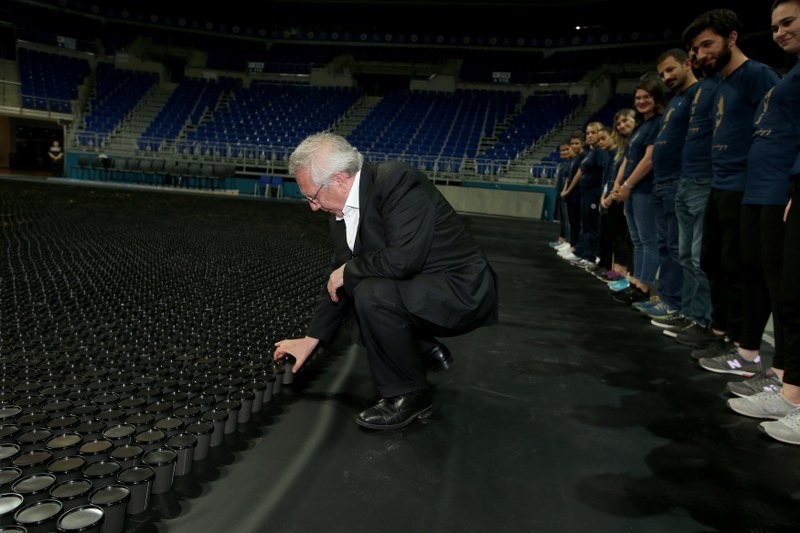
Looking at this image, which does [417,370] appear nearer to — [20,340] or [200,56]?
[20,340]

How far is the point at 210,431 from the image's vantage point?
1238 mm

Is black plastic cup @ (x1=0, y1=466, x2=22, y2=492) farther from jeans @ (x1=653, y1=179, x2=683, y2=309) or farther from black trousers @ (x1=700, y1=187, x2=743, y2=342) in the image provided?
jeans @ (x1=653, y1=179, x2=683, y2=309)

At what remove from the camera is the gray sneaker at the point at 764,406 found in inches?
62.9

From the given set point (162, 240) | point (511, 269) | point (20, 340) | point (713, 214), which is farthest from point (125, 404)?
point (511, 269)

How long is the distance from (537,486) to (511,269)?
11.5ft

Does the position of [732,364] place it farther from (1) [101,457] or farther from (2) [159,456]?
(1) [101,457]

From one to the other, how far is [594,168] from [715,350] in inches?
98.7

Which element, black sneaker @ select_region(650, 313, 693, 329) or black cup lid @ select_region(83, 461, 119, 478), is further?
black sneaker @ select_region(650, 313, 693, 329)

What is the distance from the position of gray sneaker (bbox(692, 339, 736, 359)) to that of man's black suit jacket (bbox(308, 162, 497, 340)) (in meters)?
1.16

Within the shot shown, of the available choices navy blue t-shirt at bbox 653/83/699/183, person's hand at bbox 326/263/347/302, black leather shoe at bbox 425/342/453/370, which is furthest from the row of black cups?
navy blue t-shirt at bbox 653/83/699/183

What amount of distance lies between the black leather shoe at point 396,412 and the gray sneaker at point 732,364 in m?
1.26

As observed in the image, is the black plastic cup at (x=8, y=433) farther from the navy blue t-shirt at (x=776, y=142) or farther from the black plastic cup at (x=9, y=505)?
the navy blue t-shirt at (x=776, y=142)

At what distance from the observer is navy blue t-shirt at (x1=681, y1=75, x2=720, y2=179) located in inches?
88.0

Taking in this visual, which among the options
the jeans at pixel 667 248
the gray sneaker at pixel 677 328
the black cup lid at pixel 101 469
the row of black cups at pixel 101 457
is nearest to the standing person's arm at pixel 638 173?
the jeans at pixel 667 248
